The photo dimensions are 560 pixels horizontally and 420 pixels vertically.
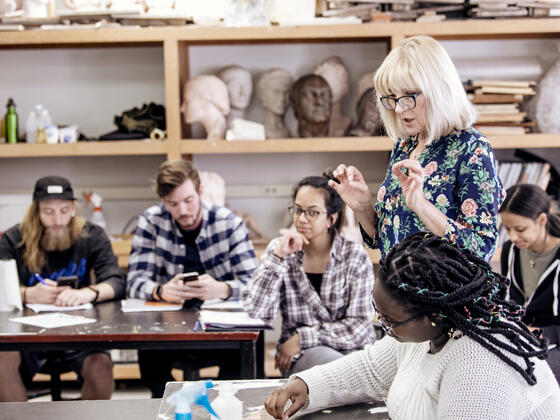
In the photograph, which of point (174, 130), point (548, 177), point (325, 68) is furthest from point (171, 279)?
point (548, 177)

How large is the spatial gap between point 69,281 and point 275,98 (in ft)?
5.35

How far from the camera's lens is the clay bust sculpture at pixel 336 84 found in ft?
12.7

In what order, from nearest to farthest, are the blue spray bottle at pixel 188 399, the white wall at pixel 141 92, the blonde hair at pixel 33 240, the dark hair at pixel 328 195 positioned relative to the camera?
the blue spray bottle at pixel 188 399 → the dark hair at pixel 328 195 → the blonde hair at pixel 33 240 → the white wall at pixel 141 92

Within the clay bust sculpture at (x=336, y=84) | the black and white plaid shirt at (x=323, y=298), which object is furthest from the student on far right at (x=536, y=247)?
the clay bust sculpture at (x=336, y=84)

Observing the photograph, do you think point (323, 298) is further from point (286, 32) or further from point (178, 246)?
point (286, 32)

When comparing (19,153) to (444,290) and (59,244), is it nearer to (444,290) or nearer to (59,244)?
(59,244)

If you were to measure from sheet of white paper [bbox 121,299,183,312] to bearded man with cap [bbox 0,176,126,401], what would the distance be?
12cm

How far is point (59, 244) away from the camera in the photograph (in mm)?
2949

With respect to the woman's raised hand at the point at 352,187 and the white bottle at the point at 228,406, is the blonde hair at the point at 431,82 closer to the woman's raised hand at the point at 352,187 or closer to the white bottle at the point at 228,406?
the woman's raised hand at the point at 352,187

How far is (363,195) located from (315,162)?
7.40 feet

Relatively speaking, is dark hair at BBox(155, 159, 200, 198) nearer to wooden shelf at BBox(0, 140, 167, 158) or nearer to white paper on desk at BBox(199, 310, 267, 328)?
white paper on desk at BBox(199, 310, 267, 328)

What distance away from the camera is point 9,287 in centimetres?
265

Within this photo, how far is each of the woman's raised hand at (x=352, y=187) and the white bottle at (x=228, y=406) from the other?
618 mm

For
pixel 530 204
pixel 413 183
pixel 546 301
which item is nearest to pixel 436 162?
pixel 413 183
